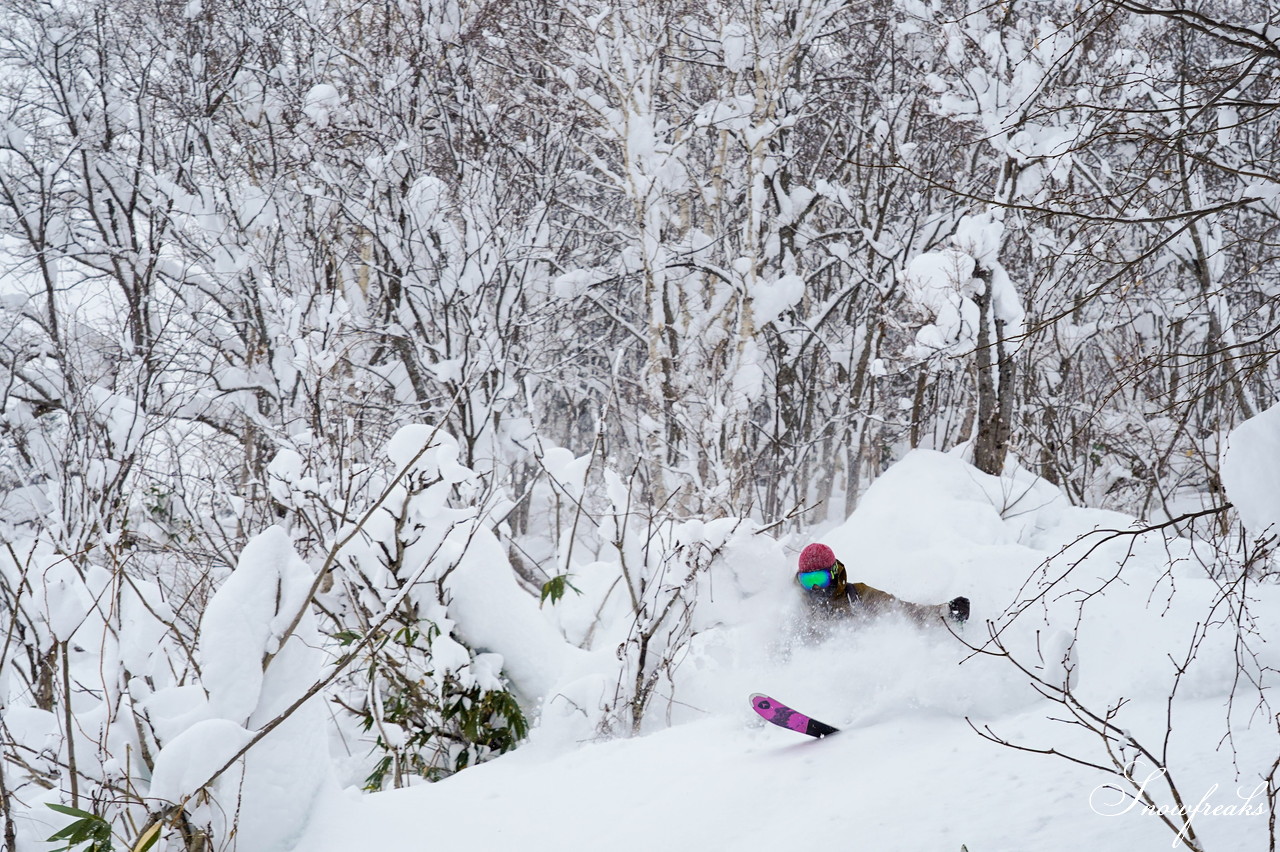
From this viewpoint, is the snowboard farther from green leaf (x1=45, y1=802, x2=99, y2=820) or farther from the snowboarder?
green leaf (x1=45, y1=802, x2=99, y2=820)

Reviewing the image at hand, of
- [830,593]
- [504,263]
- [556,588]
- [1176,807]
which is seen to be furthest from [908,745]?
[504,263]

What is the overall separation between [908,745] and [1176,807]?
1.10 m

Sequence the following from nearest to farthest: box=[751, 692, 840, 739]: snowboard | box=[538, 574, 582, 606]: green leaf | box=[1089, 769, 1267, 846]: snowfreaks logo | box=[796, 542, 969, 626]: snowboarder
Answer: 1. box=[1089, 769, 1267, 846]: snowfreaks logo
2. box=[751, 692, 840, 739]: snowboard
3. box=[796, 542, 969, 626]: snowboarder
4. box=[538, 574, 582, 606]: green leaf

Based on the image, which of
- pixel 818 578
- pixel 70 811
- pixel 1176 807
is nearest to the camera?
pixel 70 811

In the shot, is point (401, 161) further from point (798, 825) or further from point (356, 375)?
point (798, 825)

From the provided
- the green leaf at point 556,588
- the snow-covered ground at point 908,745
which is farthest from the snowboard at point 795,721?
the green leaf at point 556,588

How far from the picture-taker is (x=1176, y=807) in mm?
2412

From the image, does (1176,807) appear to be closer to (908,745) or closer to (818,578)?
(908,745)

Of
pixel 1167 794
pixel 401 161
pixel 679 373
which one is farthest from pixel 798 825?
pixel 401 161

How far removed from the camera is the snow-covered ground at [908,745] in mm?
2682

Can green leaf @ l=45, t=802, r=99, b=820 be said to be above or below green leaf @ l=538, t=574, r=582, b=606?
below

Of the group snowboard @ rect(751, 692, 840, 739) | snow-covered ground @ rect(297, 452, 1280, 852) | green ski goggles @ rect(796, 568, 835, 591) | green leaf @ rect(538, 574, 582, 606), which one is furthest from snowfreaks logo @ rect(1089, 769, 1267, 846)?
green leaf @ rect(538, 574, 582, 606)

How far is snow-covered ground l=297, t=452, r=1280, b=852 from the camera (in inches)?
106

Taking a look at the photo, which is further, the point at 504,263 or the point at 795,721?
the point at 504,263
